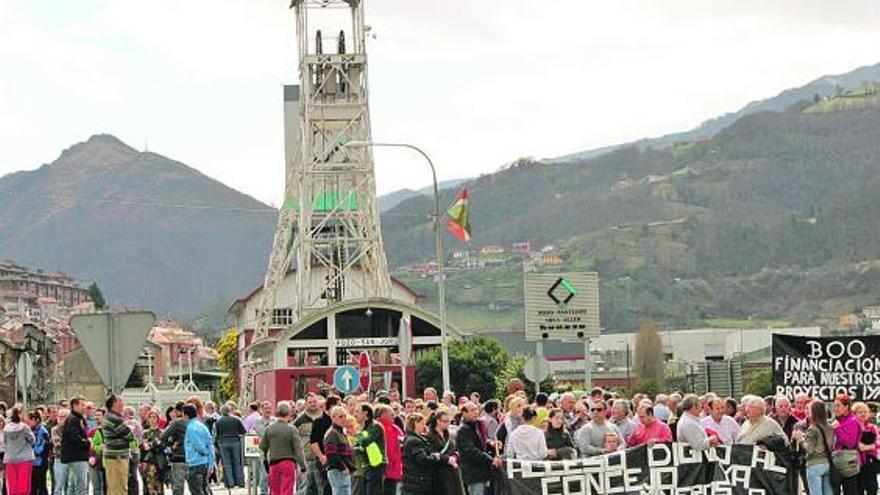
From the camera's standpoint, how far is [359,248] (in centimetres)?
10631

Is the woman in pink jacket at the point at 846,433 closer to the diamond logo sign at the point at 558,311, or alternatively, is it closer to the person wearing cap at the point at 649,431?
the person wearing cap at the point at 649,431

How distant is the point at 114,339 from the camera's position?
2250 centimetres

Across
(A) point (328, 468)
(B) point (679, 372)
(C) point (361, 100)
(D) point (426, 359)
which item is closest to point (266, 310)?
(C) point (361, 100)

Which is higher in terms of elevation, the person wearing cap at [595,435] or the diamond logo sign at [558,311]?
the diamond logo sign at [558,311]

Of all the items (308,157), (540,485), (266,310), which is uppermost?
(308,157)

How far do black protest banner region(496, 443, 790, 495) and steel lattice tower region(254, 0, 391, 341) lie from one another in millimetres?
76694

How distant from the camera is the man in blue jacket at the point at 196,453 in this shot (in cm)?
2789

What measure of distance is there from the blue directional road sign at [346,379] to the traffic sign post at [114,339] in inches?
587

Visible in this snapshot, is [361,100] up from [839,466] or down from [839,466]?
up

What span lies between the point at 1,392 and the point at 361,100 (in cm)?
2419

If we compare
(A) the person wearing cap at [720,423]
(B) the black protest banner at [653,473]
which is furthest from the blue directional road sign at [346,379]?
(B) the black protest banner at [653,473]

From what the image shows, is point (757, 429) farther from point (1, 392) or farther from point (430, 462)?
point (1, 392)

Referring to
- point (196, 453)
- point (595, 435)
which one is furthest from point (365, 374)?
point (595, 435)

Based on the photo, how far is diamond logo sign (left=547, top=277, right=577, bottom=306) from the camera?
119 ft
